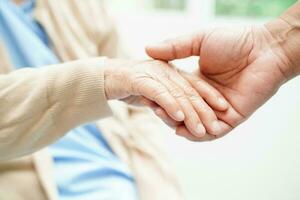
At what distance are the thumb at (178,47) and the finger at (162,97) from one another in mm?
102

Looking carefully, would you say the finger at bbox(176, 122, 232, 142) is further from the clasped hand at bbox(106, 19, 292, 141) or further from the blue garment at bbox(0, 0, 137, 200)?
the blue garment at bbox(0, 0, 137, 200)

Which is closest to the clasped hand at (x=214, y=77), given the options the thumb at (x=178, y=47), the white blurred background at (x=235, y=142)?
the thumb at (x=178, y=47)

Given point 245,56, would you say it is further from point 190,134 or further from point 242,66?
point 190,134

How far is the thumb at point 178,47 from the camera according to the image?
2.36 feet

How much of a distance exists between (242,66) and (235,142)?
1.63 ft

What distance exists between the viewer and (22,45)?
97 centimetres

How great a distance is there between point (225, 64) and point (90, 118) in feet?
0.95

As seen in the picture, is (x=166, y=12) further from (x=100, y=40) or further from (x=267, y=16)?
(x=100, y=40)

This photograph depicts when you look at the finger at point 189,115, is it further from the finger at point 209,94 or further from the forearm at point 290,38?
the forearm at point 290,38

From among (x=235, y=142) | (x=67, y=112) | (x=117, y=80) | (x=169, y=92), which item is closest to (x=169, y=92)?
(x=169, y=92)

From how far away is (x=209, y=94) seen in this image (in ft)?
2.26

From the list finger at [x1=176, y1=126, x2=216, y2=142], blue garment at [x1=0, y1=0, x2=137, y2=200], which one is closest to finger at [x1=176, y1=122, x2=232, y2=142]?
finger at [x1=176, y1=126, x2=216, y2=142]

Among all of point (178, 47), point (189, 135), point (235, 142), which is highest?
point (178, 47)

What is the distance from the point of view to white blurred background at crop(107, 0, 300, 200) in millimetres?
884
